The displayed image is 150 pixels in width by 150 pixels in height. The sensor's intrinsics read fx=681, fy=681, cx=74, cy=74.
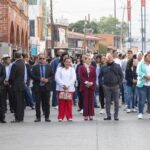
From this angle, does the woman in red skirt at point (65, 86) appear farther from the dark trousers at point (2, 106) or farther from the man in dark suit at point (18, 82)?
the dark trousers at point (2, 106)

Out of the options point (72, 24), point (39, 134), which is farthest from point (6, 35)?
point (72, 24)

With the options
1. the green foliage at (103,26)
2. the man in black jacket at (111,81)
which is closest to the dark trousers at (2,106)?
the man in black jacket at (111,81)

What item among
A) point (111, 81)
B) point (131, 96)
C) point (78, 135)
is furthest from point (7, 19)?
point (78, 135)

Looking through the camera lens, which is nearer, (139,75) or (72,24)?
(139,75)

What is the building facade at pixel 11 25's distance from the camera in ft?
128

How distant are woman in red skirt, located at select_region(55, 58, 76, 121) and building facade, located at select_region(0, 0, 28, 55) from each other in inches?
683

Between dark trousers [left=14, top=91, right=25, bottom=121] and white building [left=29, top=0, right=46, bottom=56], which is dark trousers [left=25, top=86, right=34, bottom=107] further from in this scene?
white building [left=29, top=0, right=46, bottom=56]

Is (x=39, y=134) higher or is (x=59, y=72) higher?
(x=59, y=72)

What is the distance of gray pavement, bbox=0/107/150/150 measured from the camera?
1366 cm

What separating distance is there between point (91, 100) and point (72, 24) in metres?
139

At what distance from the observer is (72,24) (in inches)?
6211

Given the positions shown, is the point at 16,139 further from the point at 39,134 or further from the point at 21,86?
the point at 21,86

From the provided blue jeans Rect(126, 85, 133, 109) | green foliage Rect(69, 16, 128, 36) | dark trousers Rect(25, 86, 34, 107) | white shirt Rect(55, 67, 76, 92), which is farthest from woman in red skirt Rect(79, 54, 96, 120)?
green foliage Rect(69, 16, 128, 36)

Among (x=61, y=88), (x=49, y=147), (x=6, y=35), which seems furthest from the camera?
(x=6, y=35)
